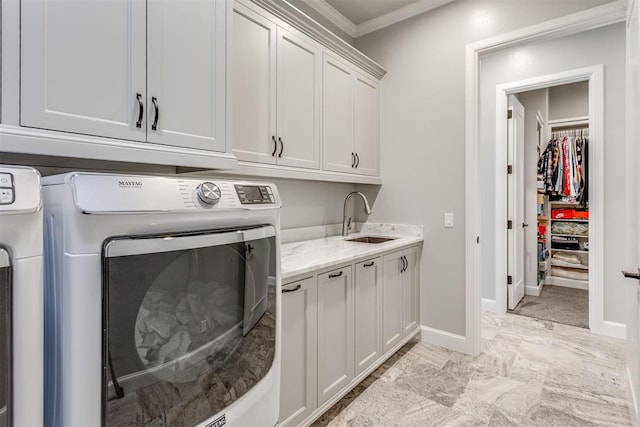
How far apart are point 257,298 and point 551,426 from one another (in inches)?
71.8

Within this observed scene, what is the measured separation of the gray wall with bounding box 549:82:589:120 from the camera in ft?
15.3

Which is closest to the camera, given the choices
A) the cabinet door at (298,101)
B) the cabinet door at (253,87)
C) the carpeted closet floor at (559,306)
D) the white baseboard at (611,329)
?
the cabinet door at (253,87)

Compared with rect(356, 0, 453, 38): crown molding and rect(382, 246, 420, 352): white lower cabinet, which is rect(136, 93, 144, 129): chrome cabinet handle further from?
rect(356, 0, 453, 38): crown molding

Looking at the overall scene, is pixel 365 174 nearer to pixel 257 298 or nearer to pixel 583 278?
pixel 257 298

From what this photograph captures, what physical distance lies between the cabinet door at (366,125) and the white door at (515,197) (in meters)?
1.61

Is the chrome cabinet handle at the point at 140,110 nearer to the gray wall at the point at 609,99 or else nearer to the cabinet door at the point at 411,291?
the cabinet door at the point at 411,291

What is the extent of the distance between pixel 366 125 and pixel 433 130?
57 centimetres

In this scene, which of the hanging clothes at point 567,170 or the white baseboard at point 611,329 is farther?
the hanging clothes at point 567,170

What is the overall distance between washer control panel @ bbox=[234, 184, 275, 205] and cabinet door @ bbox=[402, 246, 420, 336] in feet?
5.41

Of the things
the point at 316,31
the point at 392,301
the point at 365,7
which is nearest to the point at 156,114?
the point at 316,31

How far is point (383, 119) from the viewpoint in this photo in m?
3.11

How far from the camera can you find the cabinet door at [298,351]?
1.58 metres

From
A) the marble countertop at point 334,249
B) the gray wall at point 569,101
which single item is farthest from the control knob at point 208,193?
the gray wall at point 569,101

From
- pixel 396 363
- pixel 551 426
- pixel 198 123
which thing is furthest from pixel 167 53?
pixel 551 426
